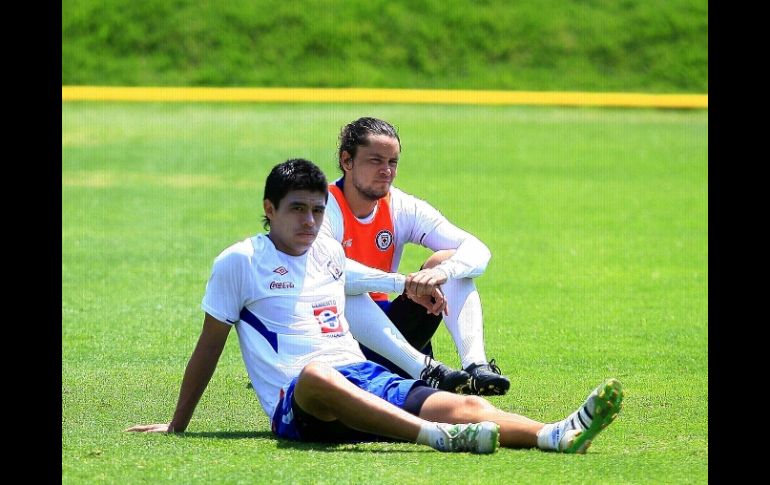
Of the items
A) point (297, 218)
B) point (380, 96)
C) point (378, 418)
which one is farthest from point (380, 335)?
point (380, 96)

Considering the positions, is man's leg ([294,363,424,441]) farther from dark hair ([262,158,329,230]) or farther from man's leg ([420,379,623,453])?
dark hair ([262,158,329,230])

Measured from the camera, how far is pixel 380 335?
6.93 meters

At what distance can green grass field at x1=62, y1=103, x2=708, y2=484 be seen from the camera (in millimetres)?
5816

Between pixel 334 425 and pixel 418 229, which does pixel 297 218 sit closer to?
pixel 334 425

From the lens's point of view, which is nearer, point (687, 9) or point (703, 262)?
point (703, 262)

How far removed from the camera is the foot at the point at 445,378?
670cm

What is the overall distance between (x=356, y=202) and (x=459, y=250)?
26.1 inches

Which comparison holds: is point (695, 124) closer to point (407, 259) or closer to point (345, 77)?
point (345, 77)

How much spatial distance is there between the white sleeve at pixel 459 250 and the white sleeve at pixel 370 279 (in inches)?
10.4

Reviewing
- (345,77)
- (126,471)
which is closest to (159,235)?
(126,471)

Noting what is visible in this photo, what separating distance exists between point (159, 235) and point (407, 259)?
112 inches

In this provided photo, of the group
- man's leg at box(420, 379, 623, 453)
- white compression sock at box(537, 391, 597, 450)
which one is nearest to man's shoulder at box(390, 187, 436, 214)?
man's leg at box(420, 379, 623, 453)

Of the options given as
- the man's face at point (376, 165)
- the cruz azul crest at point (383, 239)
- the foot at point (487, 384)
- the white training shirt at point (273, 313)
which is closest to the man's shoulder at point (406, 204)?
the cruz azul crest at point (383, 239)

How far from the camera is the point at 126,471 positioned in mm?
5516
